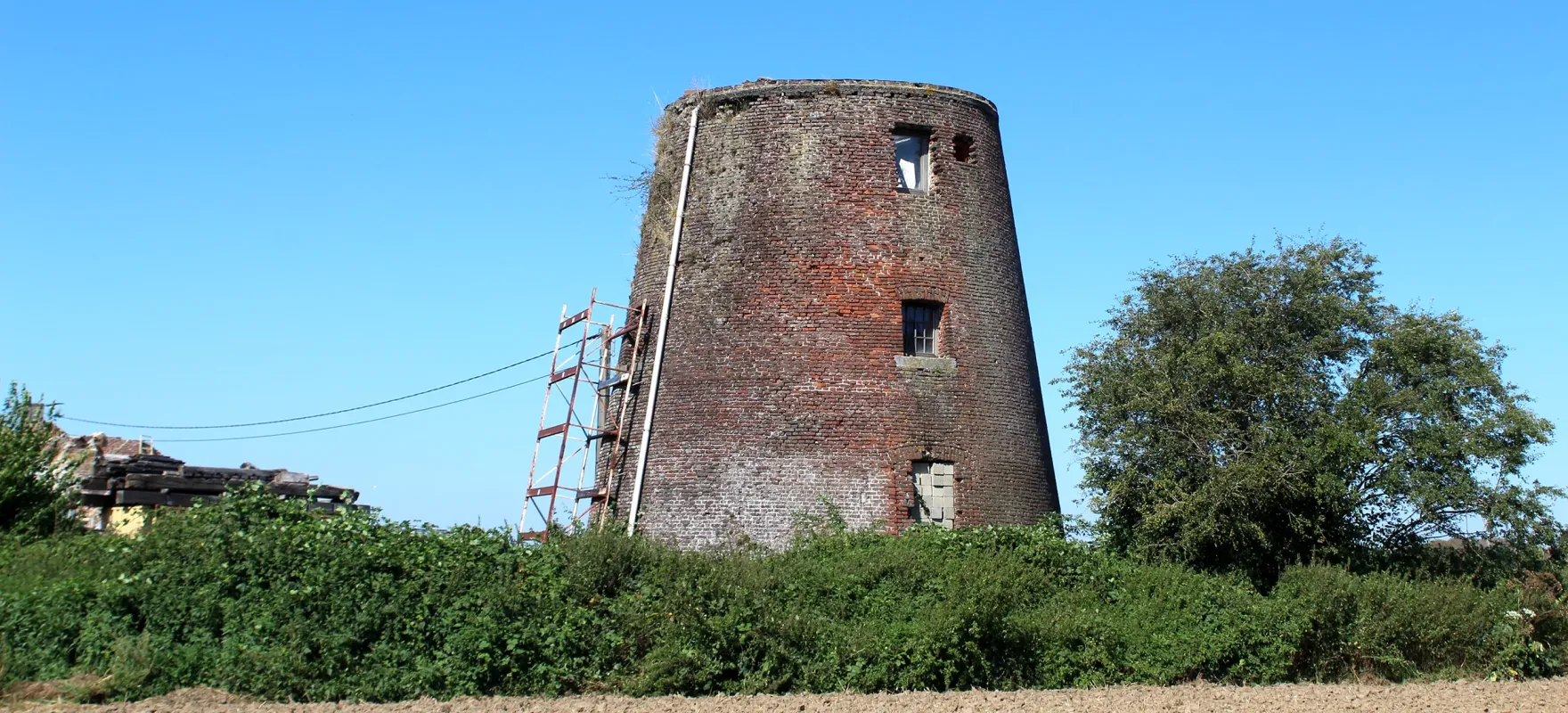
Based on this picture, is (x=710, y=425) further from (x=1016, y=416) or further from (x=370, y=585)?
(x=370, y=585)

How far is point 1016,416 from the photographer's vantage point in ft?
70.9

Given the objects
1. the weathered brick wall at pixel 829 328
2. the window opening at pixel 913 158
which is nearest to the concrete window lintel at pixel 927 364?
the weathered brick wall at pixel 829 328

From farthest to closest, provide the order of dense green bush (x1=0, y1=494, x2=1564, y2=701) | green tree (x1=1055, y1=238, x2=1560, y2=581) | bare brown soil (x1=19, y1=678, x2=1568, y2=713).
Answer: green tree (x1=1055, y1=238, x2=1560, y2=581), dense green bush (x1=0, y1=494, x2=1564, y2=701), bare brown soil (x1=19, y1=678, x2=1568, y2=713)

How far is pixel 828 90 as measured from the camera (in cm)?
2161

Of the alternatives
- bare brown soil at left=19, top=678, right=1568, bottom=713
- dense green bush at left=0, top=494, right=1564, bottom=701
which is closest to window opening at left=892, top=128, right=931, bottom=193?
dense green bush at left=0, top=494, right=1564, bottom=701

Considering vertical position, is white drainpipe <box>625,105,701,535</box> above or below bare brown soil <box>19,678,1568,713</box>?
above

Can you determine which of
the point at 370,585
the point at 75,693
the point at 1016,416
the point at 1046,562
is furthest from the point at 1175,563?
the point at 75,693

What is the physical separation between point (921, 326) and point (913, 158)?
8.08 ft

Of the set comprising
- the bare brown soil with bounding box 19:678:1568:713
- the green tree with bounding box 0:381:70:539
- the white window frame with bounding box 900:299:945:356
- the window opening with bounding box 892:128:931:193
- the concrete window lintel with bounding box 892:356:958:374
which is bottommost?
the bare brown soil with bounding box 19:678:1568:713

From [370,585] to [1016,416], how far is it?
956 cm

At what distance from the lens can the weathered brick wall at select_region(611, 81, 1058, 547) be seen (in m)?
20.4

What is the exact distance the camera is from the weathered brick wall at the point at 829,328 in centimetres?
2039

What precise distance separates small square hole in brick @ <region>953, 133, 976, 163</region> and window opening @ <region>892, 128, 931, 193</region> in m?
0.45

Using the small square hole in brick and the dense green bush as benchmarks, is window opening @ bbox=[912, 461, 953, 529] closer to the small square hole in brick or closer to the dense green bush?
the dense green bush
